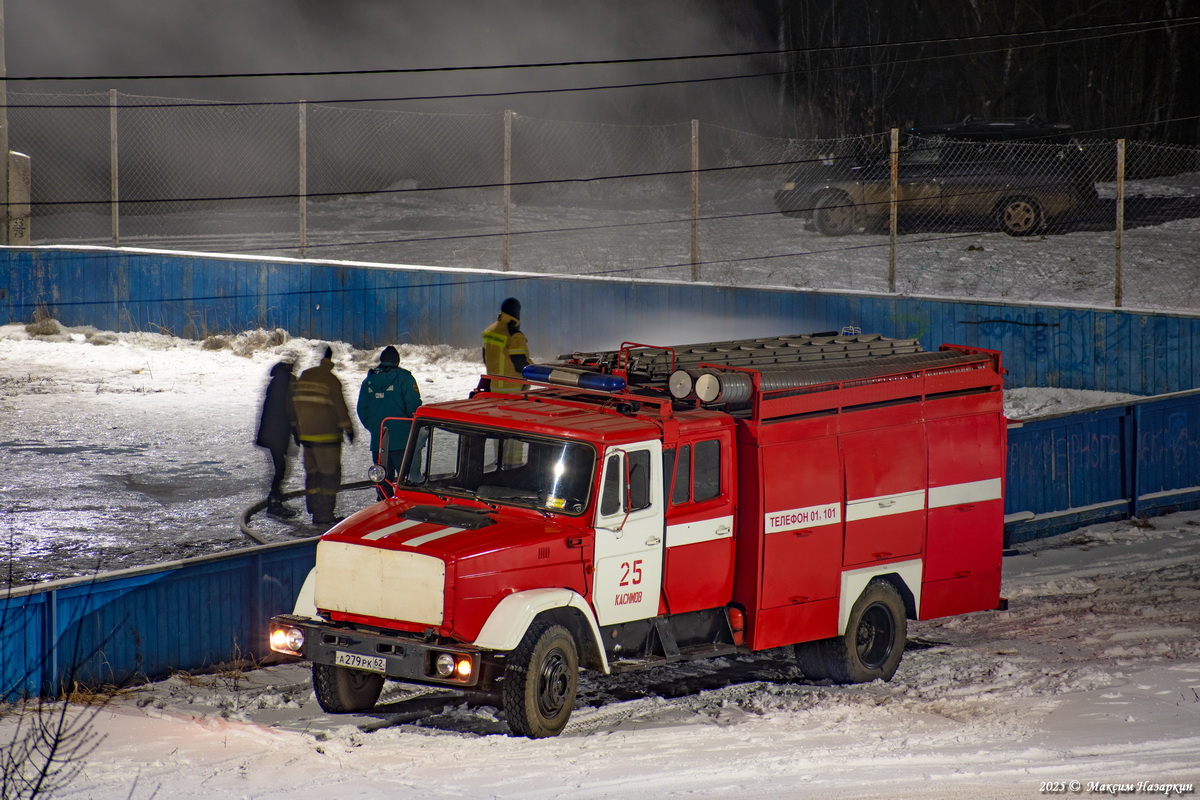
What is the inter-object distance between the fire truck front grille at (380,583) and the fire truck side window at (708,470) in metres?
1.94

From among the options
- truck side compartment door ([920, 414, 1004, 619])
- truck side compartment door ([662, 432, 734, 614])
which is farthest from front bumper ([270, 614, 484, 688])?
truck side compartment door ([920, 414, 1004, 619])

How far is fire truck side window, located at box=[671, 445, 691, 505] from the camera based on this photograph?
27.5ft

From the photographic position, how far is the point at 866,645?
9453 mm

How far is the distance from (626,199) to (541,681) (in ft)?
99.8

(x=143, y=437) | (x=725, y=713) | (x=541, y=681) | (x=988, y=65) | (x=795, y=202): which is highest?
(x=988, y=65)

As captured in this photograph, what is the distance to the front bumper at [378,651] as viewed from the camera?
727 cm

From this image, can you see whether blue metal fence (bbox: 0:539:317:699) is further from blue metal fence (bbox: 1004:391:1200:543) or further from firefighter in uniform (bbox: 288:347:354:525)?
blue metal fence (bbox: 1004:391:1200:543)

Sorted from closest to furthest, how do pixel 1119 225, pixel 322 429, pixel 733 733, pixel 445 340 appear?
pixel 733 733, pixel 322 429, pixel 1119 225, pixel 445 340


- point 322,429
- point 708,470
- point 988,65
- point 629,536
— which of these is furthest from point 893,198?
point 988,65

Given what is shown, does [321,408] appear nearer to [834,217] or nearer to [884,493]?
[884,493]

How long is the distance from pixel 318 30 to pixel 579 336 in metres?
21.2

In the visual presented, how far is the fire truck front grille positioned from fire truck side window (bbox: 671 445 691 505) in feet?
5.78

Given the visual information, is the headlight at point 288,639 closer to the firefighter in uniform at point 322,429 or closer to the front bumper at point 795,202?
the firefighter in uniform at point 322,429

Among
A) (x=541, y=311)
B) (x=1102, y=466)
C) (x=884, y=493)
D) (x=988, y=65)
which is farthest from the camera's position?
(x=988, y=65)
